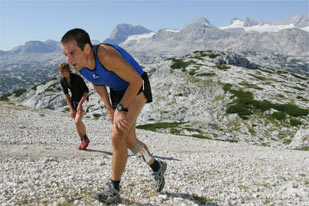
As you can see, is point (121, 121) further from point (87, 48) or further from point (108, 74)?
point (87, 48)

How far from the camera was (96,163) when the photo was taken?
9.22 metres

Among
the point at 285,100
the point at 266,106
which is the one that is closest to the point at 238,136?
the point at 266,106

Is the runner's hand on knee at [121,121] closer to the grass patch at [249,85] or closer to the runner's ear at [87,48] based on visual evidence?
the runner's ear at [87,48]

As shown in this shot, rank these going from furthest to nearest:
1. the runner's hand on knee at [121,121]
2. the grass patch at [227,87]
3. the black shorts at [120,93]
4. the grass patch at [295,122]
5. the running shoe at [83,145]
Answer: the grass patch at [227,87] < the grass patch at [295,122] < the running shoe at [83,145] < the black shorts at [120,93] < the runner's hand on knee at [121,121]

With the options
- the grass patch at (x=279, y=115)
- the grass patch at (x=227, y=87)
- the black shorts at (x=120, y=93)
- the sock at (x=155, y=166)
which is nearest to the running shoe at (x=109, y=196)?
the sock at (x=155, y=166)

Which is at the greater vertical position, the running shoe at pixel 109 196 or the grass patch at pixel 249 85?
the running shoe at pixel 109 196

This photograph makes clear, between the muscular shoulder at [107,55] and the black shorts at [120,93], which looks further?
the black shorts at [120,93]

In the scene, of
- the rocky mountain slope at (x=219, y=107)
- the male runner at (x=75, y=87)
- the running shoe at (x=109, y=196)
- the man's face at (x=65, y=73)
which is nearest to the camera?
the running shoe at (x=109, y=196)

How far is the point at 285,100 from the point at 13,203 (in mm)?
65330

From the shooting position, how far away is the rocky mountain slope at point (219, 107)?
43.7m

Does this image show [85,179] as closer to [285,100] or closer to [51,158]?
[51,158]

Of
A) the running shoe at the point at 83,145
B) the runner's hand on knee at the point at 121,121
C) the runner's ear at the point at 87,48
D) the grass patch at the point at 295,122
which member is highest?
the runner's ear at the point at 87,48

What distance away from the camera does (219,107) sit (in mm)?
59688

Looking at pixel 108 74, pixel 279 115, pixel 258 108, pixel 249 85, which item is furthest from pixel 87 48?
pixel 249 85
